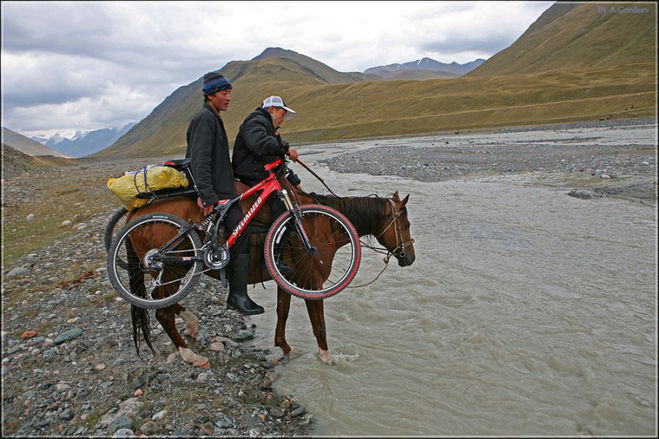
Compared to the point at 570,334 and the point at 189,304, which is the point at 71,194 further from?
the point at 570,334

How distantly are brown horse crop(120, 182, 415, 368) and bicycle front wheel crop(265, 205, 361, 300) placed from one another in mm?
329

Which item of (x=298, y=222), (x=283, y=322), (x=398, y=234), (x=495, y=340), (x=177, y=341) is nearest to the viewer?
(x=298, y=222)

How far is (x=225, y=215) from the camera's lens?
550 cm

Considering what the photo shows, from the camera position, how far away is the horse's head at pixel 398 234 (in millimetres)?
6457

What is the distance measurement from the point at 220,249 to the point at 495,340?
481 cm

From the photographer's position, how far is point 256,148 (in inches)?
211

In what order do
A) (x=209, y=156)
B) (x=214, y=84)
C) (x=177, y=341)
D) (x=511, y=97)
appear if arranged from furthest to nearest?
(x=511, y=97) → (x=177, y=341) → (x=214, y=84) → (x=209, y=156)

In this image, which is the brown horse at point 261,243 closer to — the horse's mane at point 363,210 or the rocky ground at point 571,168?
the horse's mane at point 363,210

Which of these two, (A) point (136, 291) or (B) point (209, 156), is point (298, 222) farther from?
(A) point (136, 291)

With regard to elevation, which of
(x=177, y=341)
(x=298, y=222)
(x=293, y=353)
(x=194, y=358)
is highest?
(x=298, y=222)

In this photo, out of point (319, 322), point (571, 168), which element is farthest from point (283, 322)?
point (571, 168)

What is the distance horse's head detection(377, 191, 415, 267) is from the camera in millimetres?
6457

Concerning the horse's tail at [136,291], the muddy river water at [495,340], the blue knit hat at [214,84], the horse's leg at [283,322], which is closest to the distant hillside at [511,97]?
the muddy river water at [495,340]

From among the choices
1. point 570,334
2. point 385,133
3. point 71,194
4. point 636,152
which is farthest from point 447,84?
point 570,334
